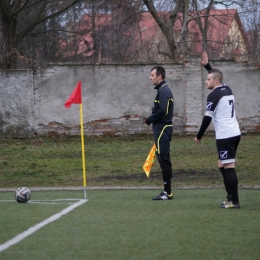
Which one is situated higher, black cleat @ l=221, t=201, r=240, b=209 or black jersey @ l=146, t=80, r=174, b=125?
black jersey @ l=146, t=80, r=174, b=125

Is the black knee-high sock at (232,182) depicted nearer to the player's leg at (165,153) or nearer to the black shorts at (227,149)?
the black shorts at (227,149)

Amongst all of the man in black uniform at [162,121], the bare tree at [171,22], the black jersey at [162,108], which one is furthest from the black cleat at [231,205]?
the bare tree at [171,22]

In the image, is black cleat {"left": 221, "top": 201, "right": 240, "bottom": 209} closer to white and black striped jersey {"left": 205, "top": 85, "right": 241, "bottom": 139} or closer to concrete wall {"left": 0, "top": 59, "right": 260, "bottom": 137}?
white and black striped jersey {"left": 205, "top": 85, "right": 241, "bottom": 139}

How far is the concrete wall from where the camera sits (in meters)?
21.2

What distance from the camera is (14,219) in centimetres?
784

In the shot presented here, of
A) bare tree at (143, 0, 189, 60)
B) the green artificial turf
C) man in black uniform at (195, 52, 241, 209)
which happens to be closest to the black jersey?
man in black uniform at (195, 52, 241, 209)

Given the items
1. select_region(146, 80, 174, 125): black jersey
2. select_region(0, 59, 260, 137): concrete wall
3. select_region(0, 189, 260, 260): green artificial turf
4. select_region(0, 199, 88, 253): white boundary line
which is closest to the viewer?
select_region(0, 189, 260, 260): green artificial turf

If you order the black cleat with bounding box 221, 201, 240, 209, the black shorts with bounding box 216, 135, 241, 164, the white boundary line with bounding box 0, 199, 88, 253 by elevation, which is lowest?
the black cleat with bounding box 221, 201, 240, 209

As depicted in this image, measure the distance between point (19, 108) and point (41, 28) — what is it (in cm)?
1511

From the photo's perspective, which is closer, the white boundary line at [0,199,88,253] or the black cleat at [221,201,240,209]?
the white boundary line at [0,199,88,253]

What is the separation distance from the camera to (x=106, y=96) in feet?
70.0

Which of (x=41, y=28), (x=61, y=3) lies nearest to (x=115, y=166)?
(x=61, y=3)

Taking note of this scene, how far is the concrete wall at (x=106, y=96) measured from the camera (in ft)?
69.4

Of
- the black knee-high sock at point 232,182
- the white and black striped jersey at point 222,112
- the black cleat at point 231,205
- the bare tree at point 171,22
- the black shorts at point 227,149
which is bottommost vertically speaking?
the black cleat at point 231,205
